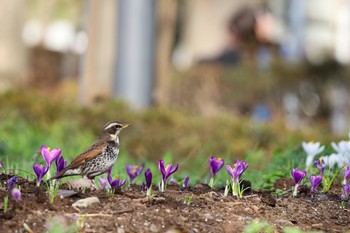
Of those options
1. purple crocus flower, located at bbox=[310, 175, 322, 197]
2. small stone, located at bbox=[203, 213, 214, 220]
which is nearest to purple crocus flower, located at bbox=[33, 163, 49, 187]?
small stone, located at bbox=[203, 213, 214, 220]

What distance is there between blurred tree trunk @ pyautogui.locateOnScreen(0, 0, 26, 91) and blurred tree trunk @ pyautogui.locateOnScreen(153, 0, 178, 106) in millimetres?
6549

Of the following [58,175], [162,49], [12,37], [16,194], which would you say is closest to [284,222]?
[58,175]

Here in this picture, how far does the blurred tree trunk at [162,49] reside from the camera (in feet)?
45.2

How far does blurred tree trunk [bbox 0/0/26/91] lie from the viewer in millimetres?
21625

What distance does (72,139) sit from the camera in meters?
10.3

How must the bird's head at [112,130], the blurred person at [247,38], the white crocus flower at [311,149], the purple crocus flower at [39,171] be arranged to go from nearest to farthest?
the purple crocus flower at [39,171] → the bird's head at [112,130] → the white crocus flower at [311,149] → the blurred person at [247,38]

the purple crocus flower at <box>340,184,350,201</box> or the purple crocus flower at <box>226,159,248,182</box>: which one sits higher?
the purple crocus flower at <box>226,159,248,182</box>

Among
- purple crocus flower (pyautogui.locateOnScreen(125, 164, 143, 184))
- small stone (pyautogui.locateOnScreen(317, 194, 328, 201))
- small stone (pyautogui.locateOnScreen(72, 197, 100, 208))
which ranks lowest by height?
small stone (pyautogui.locateOnScreen(317, 194, 328, 201))

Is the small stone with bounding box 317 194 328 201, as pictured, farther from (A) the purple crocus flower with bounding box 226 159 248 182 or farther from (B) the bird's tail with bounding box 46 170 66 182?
(B) the bird's tail with bounding box 46 170 66 182

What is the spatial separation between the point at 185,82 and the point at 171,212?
11.6 meters

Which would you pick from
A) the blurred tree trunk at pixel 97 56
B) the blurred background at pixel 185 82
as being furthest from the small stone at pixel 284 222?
the blurred tree trunk at pixel 97 56

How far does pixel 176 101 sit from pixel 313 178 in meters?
11.0

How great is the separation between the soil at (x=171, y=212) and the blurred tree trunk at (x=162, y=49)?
318 inches

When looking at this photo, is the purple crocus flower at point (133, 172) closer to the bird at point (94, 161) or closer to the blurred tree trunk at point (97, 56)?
the bird at point (94, 161)
